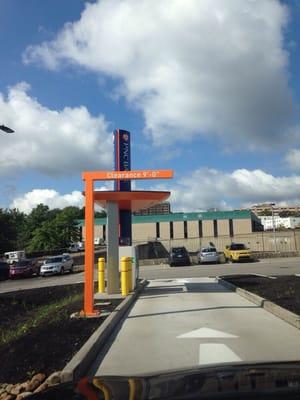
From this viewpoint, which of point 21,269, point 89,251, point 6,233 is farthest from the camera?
point 6,233

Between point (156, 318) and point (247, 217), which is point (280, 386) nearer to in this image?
point (156, 318)

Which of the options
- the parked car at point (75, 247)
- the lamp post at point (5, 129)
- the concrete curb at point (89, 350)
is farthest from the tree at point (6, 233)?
the concrete curb at point (89, 350)

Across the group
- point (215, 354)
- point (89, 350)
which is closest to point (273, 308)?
point (215, 354)

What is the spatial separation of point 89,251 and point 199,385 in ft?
32.9

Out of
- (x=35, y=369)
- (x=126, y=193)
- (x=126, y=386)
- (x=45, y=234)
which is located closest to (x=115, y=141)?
(x=126, y=193)

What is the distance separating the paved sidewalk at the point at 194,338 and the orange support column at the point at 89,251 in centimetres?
107

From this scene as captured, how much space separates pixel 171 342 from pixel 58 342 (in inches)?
76.2

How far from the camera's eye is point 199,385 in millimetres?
3283

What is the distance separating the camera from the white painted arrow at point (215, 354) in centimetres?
739

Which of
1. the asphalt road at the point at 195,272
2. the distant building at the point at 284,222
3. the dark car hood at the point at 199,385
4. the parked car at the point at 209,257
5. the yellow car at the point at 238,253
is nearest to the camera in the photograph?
the dark car hood at the point at 199,385

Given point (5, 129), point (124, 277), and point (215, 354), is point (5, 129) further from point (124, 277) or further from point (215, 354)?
point (215, 354)

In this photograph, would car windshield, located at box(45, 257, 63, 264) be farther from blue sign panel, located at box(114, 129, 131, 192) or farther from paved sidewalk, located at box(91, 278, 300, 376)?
paved sidewalk, located at box(91, 278, 300, 376)

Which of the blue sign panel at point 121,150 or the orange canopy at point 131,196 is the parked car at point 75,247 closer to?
the blue sign panel at point 121,150

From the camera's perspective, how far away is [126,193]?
55.5ft
